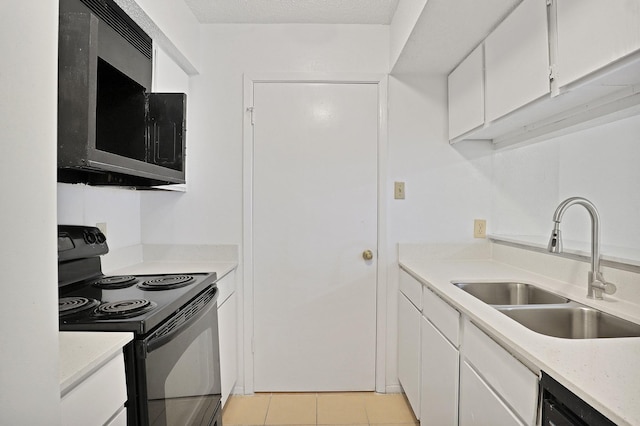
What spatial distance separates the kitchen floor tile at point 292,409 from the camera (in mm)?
2115

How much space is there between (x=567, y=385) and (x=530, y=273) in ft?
4.23

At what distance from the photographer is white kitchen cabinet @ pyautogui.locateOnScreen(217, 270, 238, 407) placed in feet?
6.79

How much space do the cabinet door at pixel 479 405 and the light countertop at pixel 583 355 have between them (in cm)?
18

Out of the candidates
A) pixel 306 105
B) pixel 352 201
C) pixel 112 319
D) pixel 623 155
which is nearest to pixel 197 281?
pixel 112 319

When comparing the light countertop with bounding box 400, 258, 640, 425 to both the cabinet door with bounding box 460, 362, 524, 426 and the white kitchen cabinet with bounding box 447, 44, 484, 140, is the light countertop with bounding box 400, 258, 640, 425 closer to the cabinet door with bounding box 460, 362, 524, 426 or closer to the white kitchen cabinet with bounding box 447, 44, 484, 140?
the cabinet door with bounding box 460, 362, 524, 426

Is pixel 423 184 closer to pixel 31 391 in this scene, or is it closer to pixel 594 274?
pixel 594 274

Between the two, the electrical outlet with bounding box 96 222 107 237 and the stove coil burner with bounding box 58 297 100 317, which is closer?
the stove coil burner with bounding box 58 297 100 317

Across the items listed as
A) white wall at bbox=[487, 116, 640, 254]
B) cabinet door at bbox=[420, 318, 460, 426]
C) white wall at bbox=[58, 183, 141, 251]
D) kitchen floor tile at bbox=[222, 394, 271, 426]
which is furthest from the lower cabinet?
white wall at bbox=[58, 183, 141, 251]

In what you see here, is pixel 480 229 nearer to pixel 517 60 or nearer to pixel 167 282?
pixel 517 60

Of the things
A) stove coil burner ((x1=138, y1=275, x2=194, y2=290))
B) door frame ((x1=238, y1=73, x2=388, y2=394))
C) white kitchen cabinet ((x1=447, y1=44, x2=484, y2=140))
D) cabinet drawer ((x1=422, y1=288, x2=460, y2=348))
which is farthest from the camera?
door frame ((x1=238, y1=73, x2=388, y2=394))

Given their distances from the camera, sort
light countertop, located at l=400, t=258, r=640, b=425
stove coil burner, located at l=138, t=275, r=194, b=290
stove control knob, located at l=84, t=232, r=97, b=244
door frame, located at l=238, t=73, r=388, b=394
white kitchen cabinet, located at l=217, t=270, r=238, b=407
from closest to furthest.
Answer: light countertop, located at l=400, t=258, r=640, b=425
stove coil burner, located at l=138, t=275, r=194, b=290
stove control knob, located at l=84, t=232, r=97, b=244
white kitchen cabinet, located at l=217, t=270, r=238, b=407
door frame, located at l=238, t=73, r=388, b=394

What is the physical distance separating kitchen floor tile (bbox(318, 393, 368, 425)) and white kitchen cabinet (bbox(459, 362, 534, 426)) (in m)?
0.89

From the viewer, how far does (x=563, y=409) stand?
2.72 feet

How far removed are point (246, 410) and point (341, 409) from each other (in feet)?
1.87
